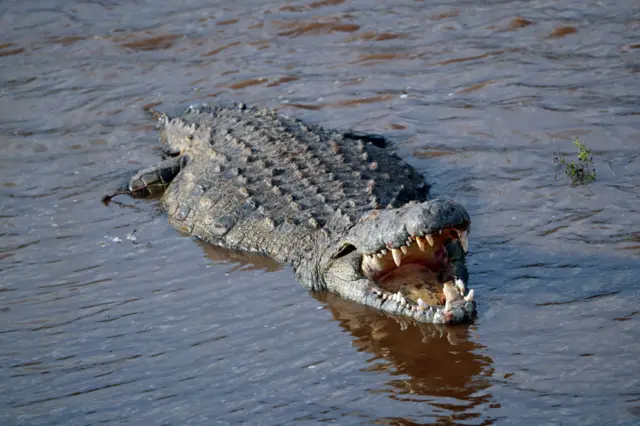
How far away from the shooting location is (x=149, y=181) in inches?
350

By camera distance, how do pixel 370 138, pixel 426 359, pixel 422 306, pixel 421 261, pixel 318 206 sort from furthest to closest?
pixel 370 138, pixel 318 206, pixel 421 261, pixel 422 306, pixel 426 359

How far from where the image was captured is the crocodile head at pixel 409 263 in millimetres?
5531

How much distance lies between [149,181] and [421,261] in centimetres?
377

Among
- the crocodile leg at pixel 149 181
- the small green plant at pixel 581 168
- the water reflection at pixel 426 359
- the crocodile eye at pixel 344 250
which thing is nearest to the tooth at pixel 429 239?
the water reflection at pixel 426 359

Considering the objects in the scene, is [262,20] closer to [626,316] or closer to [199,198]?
[199,198]

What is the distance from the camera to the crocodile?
5801mm

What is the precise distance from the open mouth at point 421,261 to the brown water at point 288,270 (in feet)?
0.58

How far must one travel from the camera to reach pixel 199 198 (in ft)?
26.4

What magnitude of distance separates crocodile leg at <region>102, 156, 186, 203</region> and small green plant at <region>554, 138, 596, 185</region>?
3.88 m

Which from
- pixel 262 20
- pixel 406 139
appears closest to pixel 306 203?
pixel 406 139

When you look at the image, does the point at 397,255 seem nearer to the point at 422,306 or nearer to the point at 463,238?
the point at 422,306

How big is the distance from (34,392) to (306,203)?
2811mm

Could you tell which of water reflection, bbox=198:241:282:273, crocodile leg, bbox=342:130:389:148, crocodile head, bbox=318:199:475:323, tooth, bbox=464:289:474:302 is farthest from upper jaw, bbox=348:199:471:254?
crocodile leg, bbox=342:130:389:148

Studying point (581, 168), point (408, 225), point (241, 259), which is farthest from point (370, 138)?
point (408, 225)
